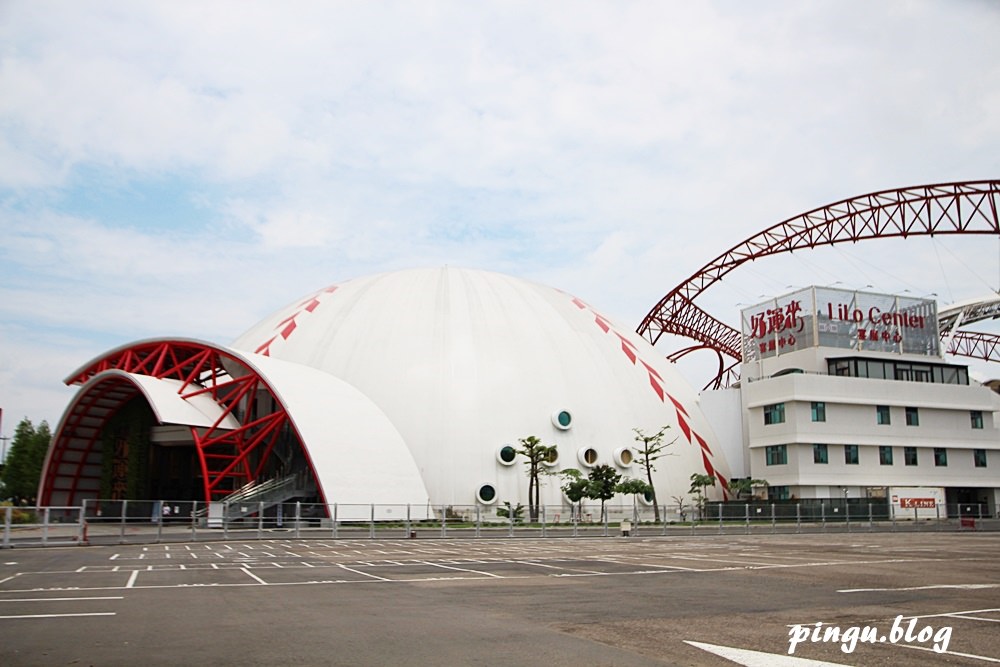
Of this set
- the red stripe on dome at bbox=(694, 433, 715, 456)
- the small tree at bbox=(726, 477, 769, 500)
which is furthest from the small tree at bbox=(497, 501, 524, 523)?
the small tree at bbox=(726, 477, 769, 500)

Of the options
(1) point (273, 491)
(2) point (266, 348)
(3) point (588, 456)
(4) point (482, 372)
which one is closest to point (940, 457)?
(3) point (588, 456)

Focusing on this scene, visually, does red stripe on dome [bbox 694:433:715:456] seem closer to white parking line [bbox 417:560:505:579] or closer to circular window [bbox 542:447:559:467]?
circular window [bbox 542:447:559:467]

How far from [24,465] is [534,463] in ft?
201

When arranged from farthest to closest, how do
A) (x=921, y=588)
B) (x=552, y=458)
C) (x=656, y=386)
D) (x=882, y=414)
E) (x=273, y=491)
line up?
(x=882, y=414), (x=656, y=386), (x=552, y=458), (x=273, y=491), (x=921, y=588)

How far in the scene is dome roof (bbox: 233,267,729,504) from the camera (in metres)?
47.8

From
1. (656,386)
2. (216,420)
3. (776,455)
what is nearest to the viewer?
(216,420)

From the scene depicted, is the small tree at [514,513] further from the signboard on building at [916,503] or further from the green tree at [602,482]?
the signboard on building at [916,503]

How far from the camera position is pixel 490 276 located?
60.7m

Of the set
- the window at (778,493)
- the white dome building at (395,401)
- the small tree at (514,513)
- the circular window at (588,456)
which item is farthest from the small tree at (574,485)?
the window at (778,493)

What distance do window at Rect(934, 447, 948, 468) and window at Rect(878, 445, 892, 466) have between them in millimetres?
4438

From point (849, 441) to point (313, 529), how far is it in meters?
37.2

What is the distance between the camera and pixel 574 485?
47094mm

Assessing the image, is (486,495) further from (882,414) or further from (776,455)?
(882,414)

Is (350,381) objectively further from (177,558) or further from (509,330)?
(177,558)
